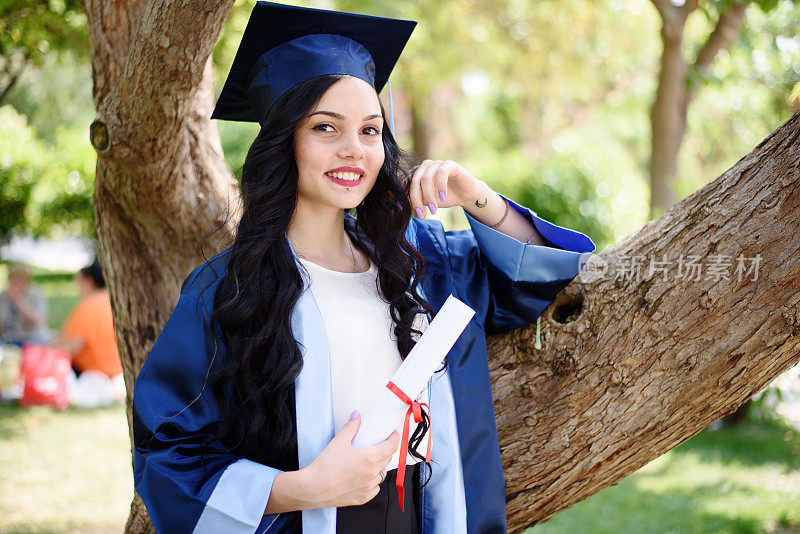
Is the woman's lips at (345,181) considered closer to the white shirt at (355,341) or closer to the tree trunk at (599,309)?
the white shirt at (355,341)

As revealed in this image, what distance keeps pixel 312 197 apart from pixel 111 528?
9.95 ft

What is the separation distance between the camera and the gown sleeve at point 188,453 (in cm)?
148

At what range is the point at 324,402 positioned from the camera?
1581 millimetres

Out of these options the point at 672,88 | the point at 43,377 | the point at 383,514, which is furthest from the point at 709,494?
the point at 43,377

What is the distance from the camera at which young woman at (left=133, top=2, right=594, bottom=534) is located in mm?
1514

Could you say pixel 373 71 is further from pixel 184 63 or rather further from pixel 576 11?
pixel 576 11

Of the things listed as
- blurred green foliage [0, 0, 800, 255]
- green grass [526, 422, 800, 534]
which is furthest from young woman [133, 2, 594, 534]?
Result: green grass [526, 422, 800, 534]

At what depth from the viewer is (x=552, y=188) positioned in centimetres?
756

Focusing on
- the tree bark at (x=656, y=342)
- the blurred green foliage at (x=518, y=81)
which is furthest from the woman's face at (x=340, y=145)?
the tree bark at (x=656, y=342)

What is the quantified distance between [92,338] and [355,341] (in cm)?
515

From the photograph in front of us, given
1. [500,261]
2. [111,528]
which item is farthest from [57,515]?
[500,261]

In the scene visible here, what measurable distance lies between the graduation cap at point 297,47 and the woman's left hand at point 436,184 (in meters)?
0.25

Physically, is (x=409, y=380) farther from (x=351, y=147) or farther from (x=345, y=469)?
(x=351, y=147)

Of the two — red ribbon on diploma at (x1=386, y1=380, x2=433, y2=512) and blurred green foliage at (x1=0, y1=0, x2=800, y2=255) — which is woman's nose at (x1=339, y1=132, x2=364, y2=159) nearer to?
blurred green foliage at (x1=0, y1=0, x2=800, y2=255)
